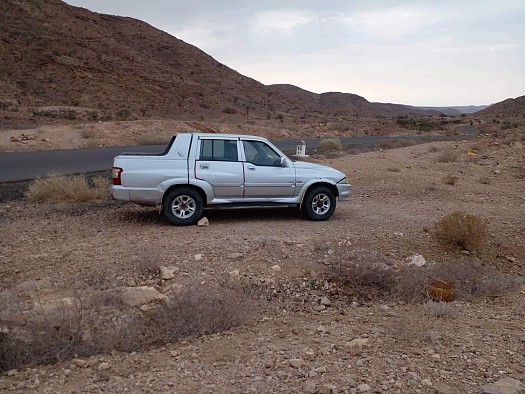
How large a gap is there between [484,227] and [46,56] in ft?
180

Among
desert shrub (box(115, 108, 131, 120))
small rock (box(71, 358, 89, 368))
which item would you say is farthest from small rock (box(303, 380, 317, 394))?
desert shrub (box(115, 108, 131, 120))

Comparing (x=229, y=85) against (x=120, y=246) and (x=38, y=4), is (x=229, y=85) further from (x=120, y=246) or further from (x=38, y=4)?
(x=120, y=246)

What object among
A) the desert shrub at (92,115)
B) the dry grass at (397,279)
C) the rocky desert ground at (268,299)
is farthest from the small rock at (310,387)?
the desert shrub at (92,115)

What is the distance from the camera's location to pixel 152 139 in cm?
2995

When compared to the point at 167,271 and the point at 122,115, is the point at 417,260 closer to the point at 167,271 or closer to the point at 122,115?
the point at 167,271

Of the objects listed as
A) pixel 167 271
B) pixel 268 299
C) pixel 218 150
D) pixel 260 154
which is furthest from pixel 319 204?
pixel 167 271

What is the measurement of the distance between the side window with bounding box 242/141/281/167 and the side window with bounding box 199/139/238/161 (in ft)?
0.74

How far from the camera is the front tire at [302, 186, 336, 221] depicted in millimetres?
10148

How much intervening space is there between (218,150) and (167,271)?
132 inches

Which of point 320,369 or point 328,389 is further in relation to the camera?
point 320,369

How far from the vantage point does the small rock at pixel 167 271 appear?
6783 millimetres

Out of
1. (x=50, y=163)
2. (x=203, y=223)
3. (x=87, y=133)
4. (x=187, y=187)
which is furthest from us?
(x=87, y=133)

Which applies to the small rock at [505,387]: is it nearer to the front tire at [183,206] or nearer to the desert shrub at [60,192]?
the front tire at [183,206]

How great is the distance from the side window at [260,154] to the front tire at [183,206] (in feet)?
3.87
